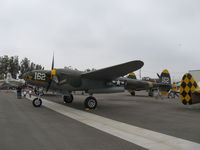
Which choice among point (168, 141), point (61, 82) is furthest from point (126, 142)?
point (61, 82)

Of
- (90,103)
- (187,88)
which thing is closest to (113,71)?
(90,103)

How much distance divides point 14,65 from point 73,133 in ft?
252

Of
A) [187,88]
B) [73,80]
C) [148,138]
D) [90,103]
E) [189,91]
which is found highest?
Answer: [73,80]

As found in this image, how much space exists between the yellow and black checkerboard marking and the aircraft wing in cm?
332

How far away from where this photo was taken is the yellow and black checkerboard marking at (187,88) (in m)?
10.8

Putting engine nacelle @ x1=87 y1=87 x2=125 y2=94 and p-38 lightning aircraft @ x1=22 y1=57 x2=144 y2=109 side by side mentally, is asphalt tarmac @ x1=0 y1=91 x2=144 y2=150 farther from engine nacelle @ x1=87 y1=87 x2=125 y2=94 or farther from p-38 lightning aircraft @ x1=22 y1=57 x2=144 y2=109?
engine nacelle @ x1=87 y1=87 x2=125 y2=94

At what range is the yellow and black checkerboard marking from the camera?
35.4 feet

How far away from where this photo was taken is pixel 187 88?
10.9 meters

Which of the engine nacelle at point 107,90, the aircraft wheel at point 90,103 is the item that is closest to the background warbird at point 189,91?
the engine nacelle at point 107,90

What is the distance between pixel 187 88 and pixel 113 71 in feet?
15.1

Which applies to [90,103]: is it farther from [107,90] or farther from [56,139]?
[56,139]

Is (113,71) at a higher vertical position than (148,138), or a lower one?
higher

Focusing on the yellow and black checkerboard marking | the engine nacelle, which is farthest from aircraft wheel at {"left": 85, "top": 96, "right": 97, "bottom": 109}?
the yellow and black checkerboard marking

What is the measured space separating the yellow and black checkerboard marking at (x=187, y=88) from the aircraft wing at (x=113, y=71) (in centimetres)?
332
